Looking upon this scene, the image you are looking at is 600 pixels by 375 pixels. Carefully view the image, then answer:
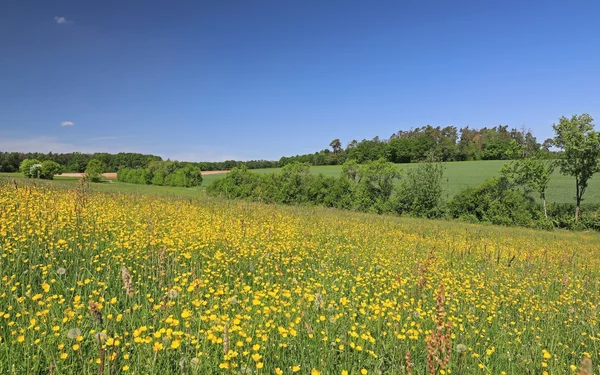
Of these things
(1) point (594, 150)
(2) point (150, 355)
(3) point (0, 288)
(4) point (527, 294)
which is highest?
(1) point (594, 150)

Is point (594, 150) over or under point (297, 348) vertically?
over

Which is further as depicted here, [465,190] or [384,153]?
[384,153]

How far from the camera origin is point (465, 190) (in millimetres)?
30453

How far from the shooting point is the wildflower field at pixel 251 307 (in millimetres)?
2984

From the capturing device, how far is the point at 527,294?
19.5 ft

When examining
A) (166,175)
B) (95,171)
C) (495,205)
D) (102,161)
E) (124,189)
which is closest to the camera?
(124,189)

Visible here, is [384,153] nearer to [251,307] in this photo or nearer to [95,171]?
[95,171]

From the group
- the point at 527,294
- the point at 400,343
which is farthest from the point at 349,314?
the point at 527,294

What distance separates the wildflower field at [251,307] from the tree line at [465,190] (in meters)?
20.5

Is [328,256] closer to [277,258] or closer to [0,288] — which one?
[277,258]

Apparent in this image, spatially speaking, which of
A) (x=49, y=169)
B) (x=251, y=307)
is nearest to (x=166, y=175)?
(x=49, y=169)

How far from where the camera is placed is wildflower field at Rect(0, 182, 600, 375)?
2.98 meters

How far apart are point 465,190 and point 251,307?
31218 mm

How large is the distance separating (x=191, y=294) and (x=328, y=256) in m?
3.86
